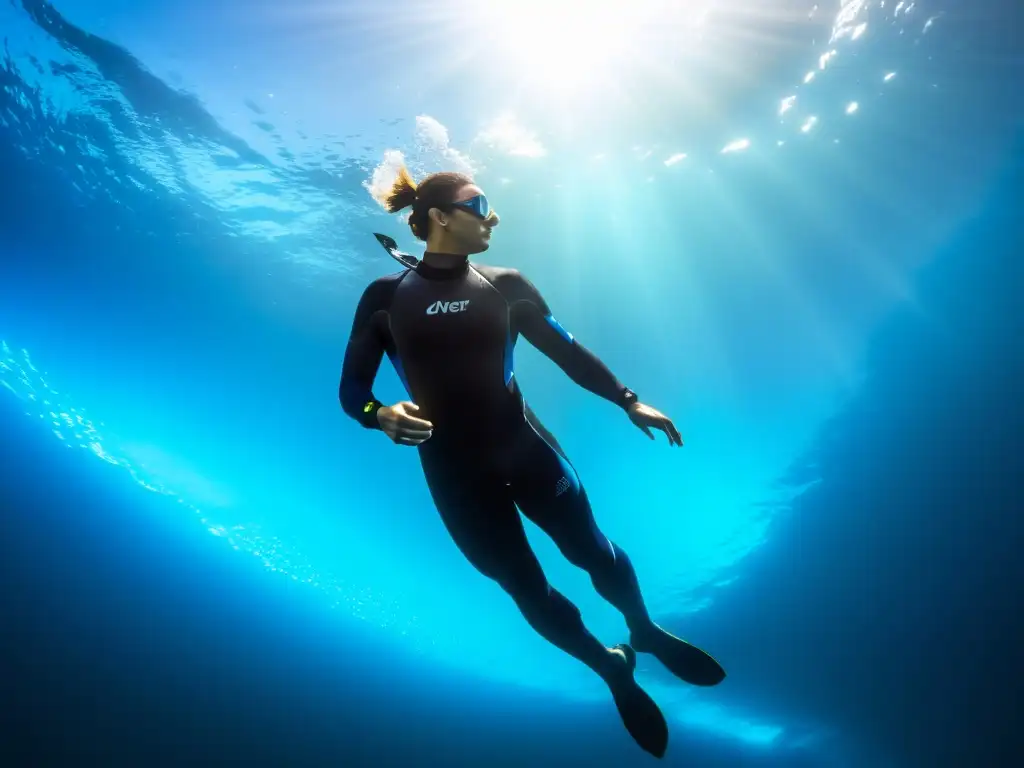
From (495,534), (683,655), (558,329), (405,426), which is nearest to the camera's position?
(405,426)

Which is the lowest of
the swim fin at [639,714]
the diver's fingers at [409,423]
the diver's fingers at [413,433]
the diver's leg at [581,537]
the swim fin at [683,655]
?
the swim fin at [639,714]

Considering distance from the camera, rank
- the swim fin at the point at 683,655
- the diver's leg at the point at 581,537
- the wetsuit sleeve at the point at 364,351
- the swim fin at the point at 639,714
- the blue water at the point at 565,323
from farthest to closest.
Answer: the blue water at the point at 565,323, the swim fin at the point at 683,655, the swim fin at the point at 639,714, the diver's leg at the point at 581,537, the wetsuit sleeve at the point at 364,351

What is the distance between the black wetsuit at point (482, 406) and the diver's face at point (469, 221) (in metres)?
0.11

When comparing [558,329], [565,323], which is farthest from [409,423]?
[565,323]

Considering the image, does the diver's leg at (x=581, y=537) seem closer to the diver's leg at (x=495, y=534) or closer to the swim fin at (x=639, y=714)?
the diver's leg at (x=495, y=534)

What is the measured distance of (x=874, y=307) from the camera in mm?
12320

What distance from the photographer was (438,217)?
2.37 m

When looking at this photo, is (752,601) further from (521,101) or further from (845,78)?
(521,101)

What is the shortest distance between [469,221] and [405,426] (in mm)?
1185

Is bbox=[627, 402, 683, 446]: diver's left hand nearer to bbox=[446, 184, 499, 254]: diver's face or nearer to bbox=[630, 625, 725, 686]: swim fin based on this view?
bbox=[446, 184, 499, 254]: diver's face

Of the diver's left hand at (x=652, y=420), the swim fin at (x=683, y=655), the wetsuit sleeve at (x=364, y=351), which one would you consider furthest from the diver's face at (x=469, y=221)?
the swim fin at (x=683, y=655)

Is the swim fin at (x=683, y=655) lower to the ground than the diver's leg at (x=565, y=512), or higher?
lower

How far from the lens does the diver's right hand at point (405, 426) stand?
171 cm

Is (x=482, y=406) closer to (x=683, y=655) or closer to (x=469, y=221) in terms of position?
(x=469, y=221)
